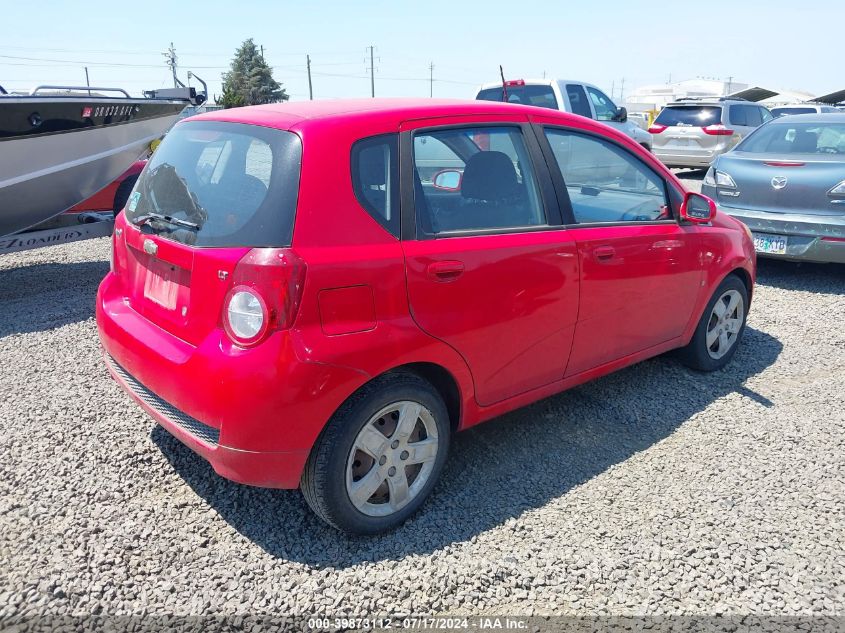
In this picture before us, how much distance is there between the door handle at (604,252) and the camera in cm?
339

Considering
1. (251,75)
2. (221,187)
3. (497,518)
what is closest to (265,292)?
(221,187)

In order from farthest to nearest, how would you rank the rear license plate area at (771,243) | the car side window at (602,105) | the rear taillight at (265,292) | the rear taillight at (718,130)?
the rear taillight at (718,130) < the car side window at (602,105) < the rear license plate area at (771,243) < the rear taillight at (265,292)

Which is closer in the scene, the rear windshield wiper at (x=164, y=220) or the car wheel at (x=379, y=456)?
the car wheel at (x=379, y=456)

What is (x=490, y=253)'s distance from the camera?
2.92 m

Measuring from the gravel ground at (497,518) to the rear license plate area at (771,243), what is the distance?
94.4 inches

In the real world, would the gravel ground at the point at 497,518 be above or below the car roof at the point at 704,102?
below

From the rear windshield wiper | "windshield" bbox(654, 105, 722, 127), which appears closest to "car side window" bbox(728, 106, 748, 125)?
"windshield" bbox(654, 105, 722, 127)

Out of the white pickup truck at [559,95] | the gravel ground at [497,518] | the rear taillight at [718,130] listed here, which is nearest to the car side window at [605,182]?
the gravel ground at [497,518]

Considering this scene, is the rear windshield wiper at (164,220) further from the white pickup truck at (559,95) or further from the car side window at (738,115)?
the car side window at (738,115)

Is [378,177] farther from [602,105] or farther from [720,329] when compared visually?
[602,105]

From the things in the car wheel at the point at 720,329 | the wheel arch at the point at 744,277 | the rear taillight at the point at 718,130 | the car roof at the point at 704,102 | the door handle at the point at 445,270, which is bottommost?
the car wheel at the point at 720,329

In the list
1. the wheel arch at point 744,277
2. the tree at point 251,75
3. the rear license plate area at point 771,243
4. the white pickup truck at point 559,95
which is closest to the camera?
the wheel arch at point 744,277

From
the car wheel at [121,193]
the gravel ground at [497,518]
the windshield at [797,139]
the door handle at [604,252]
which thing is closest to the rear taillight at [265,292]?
the gravel ground at [497,518]

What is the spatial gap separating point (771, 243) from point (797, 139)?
1.55 m
